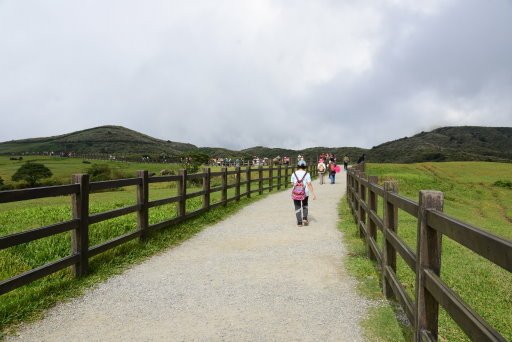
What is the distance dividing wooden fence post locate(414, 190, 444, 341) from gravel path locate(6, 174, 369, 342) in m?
0.98

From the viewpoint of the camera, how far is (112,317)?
5117 mm

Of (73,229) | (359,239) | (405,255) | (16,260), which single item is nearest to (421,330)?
(405,255)

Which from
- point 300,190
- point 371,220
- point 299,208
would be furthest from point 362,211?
point 299,208

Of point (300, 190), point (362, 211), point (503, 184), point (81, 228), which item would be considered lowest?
point (503, 184)

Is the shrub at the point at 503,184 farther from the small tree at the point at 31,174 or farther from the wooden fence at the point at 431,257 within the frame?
the small tree at the point at 31,174

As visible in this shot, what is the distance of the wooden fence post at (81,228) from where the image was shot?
259 inches

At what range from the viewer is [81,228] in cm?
666

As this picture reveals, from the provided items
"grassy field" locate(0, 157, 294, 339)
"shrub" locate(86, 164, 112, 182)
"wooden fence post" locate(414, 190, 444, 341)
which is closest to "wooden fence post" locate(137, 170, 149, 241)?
"grassy field" locate(0, 157, 294, 339)

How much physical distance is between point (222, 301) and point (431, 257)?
2.88 m

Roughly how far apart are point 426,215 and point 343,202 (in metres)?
14.8

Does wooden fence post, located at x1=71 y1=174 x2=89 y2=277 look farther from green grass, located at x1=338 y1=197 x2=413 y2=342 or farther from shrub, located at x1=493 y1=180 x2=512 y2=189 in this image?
shrub, located at x1=493 y1=180 x2=512 y2=189

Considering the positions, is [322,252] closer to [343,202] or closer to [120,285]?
[120,285]

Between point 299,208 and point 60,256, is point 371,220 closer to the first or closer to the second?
point 299,208

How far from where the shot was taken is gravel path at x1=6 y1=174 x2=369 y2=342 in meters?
4.65
